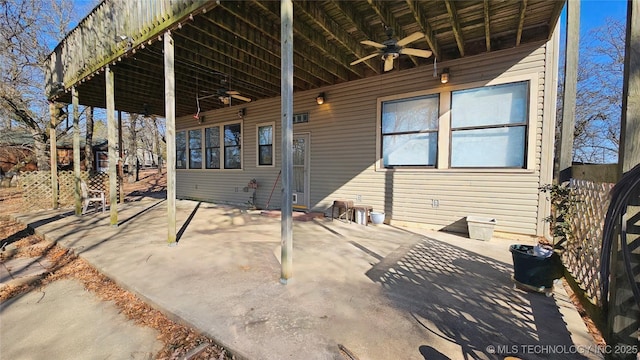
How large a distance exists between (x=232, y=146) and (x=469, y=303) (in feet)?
25.2

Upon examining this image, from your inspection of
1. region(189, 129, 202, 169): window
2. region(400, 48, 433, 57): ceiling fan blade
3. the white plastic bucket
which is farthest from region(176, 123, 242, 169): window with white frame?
region(400, 48, 433, 57): ceiling fan blade

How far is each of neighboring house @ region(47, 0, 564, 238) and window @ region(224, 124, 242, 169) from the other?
1467 millimetres

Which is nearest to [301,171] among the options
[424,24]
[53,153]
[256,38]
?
[256,38]

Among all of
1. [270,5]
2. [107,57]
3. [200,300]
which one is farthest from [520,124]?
[107,57]

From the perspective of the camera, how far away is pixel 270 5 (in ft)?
11.6

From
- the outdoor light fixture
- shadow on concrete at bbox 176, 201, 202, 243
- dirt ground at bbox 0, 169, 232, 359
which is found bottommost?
dirt ground at bbox 0, 169, 232, 359

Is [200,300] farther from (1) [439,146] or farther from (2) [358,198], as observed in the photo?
(1) [439,146]

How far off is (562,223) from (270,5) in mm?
4343

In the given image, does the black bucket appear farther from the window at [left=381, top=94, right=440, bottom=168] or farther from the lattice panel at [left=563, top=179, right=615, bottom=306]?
the window at [left=381, top=94, right=440, bottom=168]

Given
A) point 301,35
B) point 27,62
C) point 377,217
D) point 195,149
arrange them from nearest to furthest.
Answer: point 301,35, point 377,217, point 195,149, point 27,62

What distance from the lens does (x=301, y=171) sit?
6.95 metres

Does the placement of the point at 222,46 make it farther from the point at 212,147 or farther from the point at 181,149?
the point at 181,149

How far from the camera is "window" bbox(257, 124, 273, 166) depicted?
24.8 ft

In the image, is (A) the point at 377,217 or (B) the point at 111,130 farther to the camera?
(A) the point at 377,217
